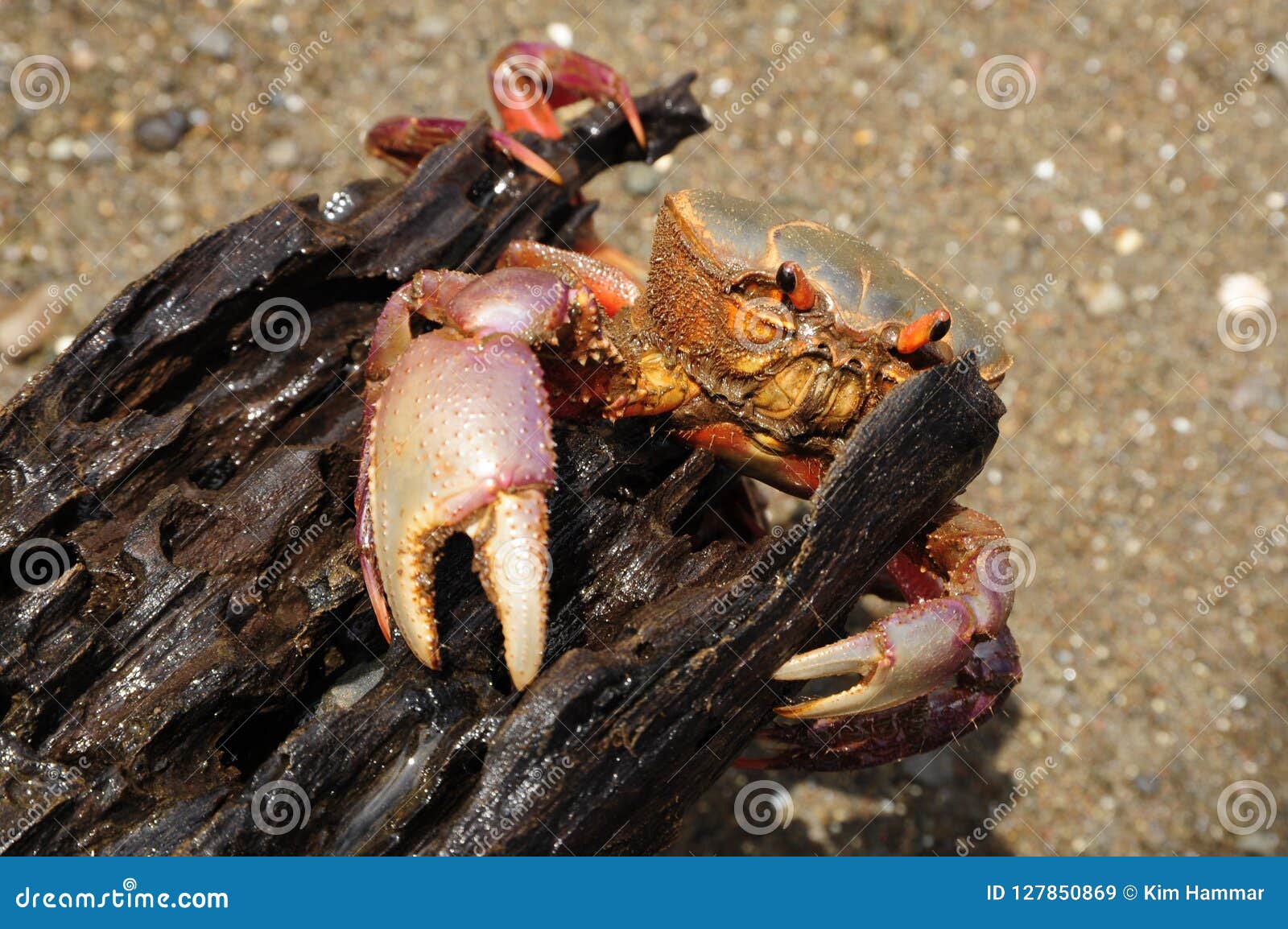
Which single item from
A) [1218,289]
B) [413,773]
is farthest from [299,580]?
[1218,289]
